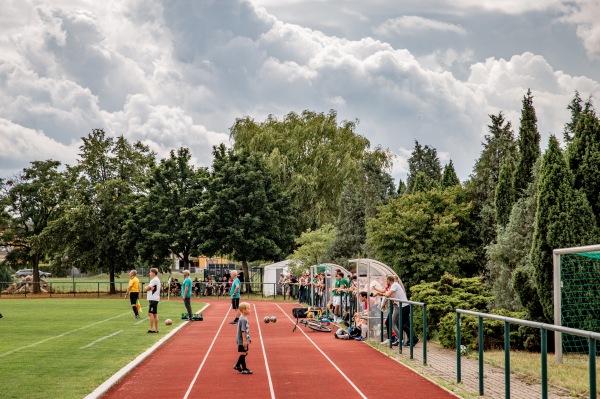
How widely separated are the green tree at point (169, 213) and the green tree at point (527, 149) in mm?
35273

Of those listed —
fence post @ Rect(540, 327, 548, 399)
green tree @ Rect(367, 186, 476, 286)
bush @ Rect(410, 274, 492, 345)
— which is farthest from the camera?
green tree @ Rect(367, 186, 476, 286)

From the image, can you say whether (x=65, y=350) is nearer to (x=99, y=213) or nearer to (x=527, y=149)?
(x=527, y=149)

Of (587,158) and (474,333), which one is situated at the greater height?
(587,158)

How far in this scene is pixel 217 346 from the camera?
20.0 meters

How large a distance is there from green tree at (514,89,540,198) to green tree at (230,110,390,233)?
99.2ft

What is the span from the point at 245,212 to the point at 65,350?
135ft

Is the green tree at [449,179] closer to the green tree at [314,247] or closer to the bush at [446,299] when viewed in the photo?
the green tree at [314,247]

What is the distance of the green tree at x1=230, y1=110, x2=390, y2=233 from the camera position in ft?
191

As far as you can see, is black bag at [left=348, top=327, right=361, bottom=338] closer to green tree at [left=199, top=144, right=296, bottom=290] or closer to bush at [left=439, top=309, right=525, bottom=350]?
bush at [left=439, top=309, right=525, bottom=350]

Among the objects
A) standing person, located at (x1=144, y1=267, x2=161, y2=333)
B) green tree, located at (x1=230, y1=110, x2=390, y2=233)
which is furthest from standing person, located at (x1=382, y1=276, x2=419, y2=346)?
green tree, located at (x1=230, y1=110, x2=390, y2=233)

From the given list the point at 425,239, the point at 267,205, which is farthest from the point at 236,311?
the point at 267,205

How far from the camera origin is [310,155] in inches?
2368

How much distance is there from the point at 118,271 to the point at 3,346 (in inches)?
1734

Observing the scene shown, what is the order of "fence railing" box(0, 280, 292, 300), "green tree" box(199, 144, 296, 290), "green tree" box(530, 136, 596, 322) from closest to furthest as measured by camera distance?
"green tree" box(530, 136, 596, 322) → "fence railing" box(0, 280, 292, 300) → "green tree" box(199, 144, 296, 290)
